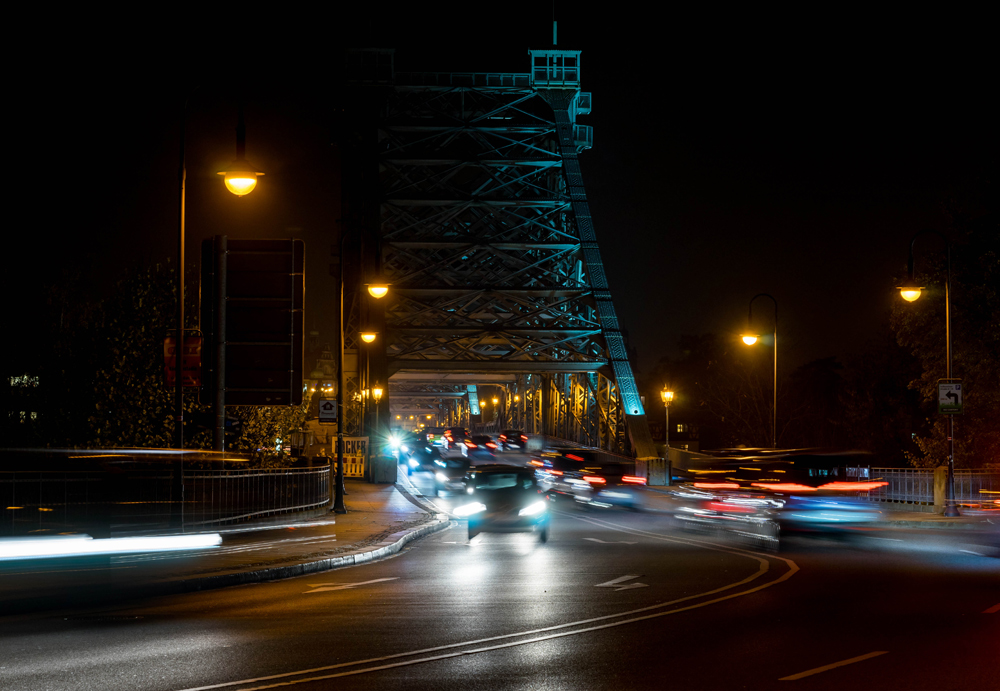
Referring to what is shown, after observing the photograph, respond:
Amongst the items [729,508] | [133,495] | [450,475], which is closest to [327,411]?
[133,495]

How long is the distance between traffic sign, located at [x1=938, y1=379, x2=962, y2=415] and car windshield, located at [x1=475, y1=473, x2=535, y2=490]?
12.1 meters

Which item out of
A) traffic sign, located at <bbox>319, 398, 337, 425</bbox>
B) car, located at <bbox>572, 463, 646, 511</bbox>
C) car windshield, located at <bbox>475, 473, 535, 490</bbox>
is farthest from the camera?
car, located at <bbox>572, 463, 646, 511</bbox>

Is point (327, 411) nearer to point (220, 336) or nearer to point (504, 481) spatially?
point (504, 481)

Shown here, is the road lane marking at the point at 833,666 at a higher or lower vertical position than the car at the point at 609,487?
higher

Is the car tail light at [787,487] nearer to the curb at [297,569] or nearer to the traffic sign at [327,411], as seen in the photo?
the curb at [297,569]

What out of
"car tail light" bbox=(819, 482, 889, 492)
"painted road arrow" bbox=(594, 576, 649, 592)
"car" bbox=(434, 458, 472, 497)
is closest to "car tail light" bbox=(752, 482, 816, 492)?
Result: "car tail light" bbox=(819, 482, 889, 492)

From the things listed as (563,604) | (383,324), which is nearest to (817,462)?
(563,604)

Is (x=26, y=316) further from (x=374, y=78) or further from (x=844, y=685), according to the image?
(x=844, y=685)

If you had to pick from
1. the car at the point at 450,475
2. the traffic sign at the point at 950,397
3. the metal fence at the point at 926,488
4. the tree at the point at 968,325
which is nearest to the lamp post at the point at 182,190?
the traffic sign at the point at 950,397

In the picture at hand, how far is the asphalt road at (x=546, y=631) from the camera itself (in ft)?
25.7

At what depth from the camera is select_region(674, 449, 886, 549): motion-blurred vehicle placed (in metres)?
19.8

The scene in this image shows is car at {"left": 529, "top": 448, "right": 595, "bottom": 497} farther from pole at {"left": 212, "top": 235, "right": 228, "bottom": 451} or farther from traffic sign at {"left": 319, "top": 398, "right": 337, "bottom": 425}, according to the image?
pole at {"left": 212, "top": 235, "right": 228, "bottom": 451}

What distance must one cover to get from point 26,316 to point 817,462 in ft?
173

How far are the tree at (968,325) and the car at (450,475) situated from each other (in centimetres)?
1837
